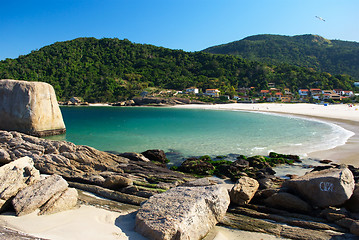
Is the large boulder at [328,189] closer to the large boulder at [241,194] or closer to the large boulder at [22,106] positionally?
the large boulder at [241,194]

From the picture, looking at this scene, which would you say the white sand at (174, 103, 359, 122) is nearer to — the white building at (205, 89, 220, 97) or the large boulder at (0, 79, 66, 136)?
the white building at (205, 89, 220, 97)

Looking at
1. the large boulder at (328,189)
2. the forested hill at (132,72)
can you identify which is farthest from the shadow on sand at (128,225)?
the forested hill at (132,72)

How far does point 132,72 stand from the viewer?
121m

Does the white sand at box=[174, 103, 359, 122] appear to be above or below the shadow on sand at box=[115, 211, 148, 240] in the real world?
below

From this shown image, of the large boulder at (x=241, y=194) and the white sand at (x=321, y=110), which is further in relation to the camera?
the white sand at (x=321, y=110)

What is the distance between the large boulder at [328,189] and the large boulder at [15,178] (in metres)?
7.71

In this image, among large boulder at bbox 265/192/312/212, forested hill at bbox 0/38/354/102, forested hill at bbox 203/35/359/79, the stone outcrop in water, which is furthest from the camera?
forested hill at bbox 203/35/359/79

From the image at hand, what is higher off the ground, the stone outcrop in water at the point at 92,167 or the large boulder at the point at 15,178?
the large boulder at the point at 15,178

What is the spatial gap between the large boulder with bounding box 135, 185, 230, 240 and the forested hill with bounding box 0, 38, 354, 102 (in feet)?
315

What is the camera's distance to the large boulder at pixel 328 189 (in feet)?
20.0

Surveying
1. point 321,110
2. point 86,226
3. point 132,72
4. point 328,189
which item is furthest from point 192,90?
point 86,226

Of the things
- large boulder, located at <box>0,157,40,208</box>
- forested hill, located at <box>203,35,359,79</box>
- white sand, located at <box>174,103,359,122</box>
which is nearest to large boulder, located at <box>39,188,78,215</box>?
large boulder, located at <box>0,157,40,208</box>

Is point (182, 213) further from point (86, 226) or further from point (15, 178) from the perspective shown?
point (15, 178)

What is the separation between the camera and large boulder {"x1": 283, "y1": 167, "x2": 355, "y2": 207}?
6105 mm
